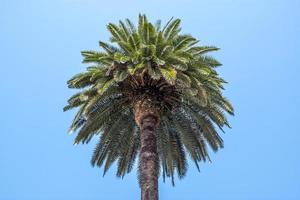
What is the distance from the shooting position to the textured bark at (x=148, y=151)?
67.1 feet

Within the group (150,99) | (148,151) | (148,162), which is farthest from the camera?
(150,99)

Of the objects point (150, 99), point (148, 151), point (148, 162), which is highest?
point (150, 99)

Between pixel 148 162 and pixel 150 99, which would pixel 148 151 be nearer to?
pixel 148 162

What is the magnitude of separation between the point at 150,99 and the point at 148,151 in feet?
9.68

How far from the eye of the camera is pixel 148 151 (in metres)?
21.8

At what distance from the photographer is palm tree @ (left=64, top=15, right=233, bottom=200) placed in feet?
76.1

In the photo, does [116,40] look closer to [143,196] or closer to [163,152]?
[163,152]

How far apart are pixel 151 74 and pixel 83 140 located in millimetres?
5550

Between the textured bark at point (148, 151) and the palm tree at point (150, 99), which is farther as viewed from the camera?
the palm tree at point (150, 99)

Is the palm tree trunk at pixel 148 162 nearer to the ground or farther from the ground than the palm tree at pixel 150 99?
nearer to the ground

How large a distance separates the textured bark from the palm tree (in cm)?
4

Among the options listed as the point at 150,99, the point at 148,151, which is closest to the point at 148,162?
the point at 148,151

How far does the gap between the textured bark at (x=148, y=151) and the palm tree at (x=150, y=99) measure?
0.14ft

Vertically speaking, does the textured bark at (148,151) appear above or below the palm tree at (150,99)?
below
